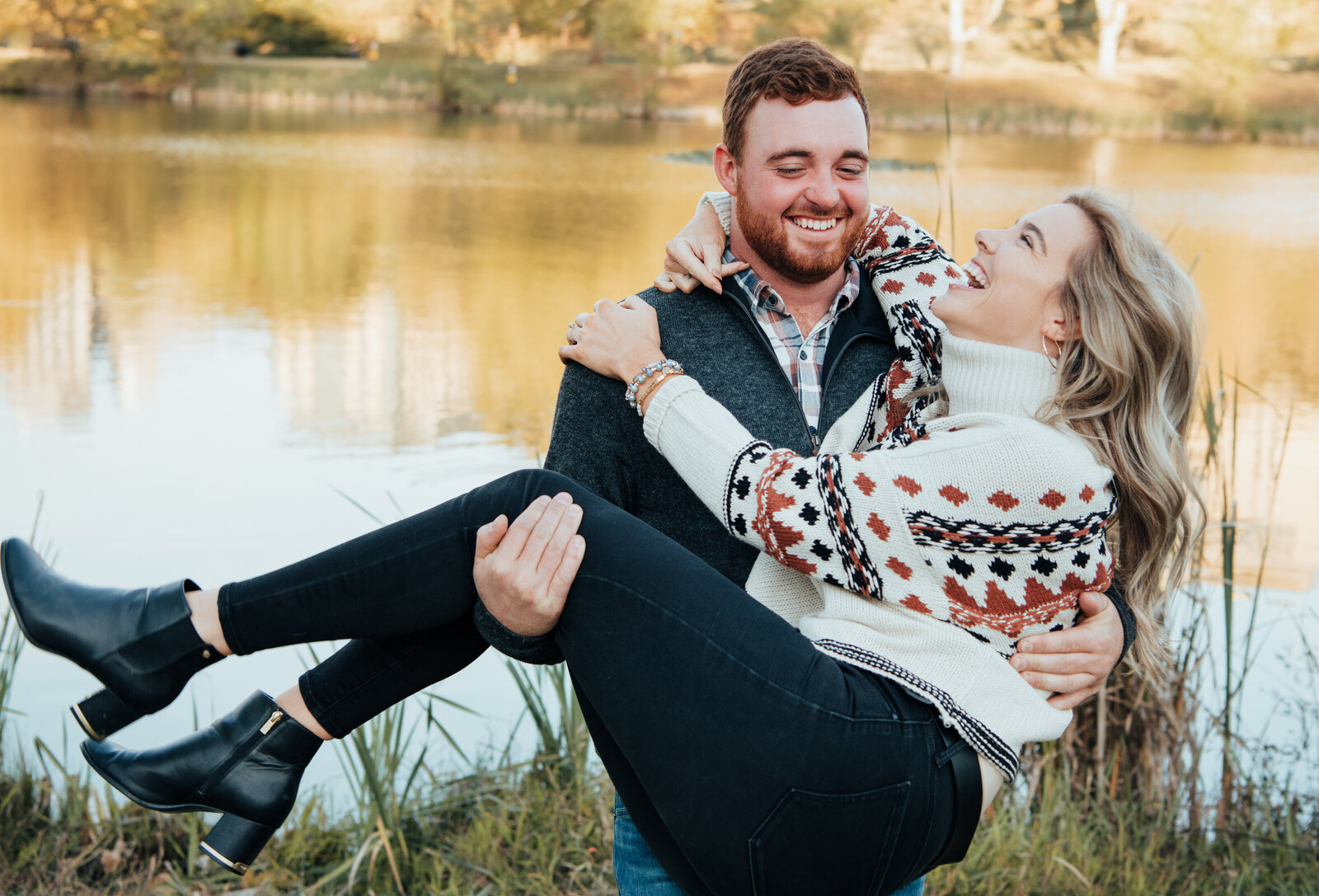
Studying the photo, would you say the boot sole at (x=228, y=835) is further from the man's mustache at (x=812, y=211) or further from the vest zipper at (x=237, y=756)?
the man's mustache at (x=812, y=211)

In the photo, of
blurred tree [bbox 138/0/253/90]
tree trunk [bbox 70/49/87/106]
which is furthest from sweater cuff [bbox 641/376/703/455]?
tree trunk [bbox 70/49/87/106]

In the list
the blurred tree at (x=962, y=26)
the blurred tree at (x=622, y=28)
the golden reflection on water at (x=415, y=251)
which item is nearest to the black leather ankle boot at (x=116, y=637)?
the golden reflection on water at (x=415, y=251)

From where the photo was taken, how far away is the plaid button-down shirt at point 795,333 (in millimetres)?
1941

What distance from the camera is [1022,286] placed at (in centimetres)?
165

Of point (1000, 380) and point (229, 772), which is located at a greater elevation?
point (1000, 380)

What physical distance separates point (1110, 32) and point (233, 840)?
81.0 feet

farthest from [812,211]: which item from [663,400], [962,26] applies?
[962,26]

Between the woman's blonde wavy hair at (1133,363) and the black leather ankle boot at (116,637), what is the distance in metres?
1.27

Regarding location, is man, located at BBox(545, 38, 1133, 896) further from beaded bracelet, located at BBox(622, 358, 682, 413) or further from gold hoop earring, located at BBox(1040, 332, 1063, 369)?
gold hoop earring, located at BBox(1040, 332, 1063, 369)

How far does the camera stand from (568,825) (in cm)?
260

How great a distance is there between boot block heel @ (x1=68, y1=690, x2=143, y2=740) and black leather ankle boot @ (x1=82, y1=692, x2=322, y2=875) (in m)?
0.05

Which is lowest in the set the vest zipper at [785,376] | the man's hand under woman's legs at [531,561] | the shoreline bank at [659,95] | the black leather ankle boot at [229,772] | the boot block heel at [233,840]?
the boot block heel at [233,840]

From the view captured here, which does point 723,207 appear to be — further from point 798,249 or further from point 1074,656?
point 1074,656

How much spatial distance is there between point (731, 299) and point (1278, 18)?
81.0ft
